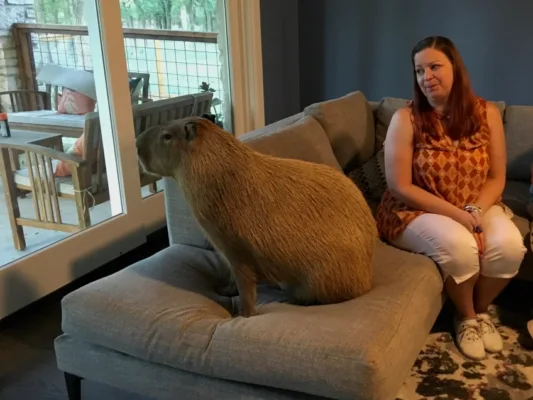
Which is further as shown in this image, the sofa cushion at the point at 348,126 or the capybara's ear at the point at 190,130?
the sofa cushion at the point at 348,126

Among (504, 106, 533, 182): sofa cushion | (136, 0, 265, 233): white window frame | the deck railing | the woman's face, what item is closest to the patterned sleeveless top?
the woman's face

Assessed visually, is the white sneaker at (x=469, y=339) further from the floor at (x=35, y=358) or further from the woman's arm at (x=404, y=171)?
the floor at (x=35, y=358)

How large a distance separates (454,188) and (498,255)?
29cm

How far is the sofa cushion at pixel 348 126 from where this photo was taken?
2.59 meters

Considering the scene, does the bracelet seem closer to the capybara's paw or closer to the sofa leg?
the capybara's paw

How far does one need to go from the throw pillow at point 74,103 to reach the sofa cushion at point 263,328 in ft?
4.11

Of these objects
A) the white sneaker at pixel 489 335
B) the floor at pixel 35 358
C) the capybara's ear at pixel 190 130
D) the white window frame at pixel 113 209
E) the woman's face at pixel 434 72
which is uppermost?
the woman's face at pixel 434 72

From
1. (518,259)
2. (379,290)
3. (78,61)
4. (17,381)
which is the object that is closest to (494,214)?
(518,259)

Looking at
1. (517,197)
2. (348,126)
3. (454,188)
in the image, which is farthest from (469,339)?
(348,126)

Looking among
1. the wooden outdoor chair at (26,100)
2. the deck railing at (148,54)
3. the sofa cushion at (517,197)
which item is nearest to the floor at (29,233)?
the wooden outdoor chair at (26,100)

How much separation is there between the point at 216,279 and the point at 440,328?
93 cm

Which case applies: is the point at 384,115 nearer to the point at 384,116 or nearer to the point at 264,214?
the point at 384,116

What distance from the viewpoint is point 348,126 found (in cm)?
268

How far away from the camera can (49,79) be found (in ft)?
9.11
